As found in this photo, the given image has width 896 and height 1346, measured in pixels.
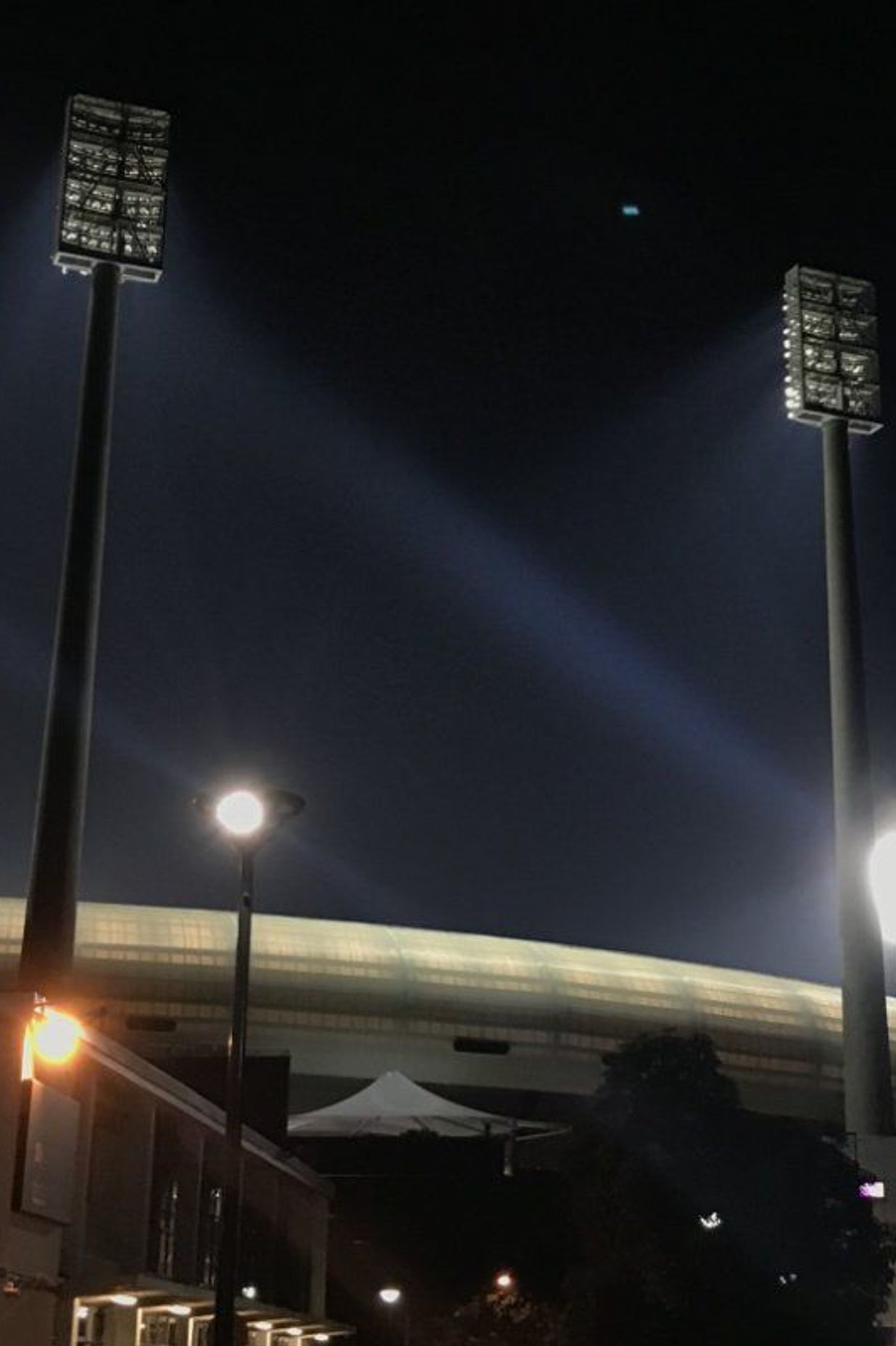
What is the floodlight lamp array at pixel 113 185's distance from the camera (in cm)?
5897

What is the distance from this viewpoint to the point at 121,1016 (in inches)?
2414

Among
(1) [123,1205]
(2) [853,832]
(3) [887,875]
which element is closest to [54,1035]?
(1) [123,1205]

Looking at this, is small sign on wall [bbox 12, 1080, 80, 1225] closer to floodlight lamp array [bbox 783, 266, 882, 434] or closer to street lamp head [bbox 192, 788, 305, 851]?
street lamp head [bbox 192, 788, 305, 851]

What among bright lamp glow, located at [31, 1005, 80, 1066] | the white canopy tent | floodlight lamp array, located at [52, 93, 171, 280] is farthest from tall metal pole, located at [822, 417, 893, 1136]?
bright lamp glow, located at [31, 1005, 80, 1066]

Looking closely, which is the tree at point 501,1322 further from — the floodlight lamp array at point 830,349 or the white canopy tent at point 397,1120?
the floodlight lamp array at point 830,349

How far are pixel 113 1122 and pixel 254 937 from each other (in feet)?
137

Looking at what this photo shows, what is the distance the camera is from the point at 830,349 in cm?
7044

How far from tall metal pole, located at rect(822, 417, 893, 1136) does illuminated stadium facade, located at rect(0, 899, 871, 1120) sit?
15.7ft

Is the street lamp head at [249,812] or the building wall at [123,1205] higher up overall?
the street lamp head at [249,812]

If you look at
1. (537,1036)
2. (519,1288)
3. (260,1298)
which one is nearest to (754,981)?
(537,1036)

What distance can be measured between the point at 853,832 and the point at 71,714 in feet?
91.9

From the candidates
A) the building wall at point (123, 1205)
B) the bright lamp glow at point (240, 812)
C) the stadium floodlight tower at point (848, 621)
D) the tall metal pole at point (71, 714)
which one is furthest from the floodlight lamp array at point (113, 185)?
the bright lamp glow at point (240, 812)

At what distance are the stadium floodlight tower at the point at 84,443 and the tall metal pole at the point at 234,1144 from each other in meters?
32.5

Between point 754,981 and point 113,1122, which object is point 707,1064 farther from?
point 754,981
